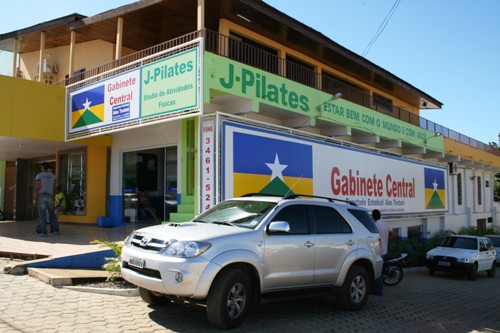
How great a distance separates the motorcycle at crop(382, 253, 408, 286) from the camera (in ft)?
36.7

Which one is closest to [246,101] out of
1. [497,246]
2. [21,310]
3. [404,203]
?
[21,310]

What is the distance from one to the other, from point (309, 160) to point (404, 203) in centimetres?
860

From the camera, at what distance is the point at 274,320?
22.0 ft

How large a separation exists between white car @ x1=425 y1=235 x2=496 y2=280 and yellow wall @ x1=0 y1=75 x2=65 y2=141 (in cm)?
1339

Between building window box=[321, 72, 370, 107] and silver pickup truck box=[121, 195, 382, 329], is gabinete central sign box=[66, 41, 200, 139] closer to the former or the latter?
silver pickup truck box=[121, 195, 382, 329]

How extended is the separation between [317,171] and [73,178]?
30.1 feet

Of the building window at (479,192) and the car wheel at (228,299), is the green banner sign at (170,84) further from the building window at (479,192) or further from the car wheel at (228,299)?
the building window at (479,192)

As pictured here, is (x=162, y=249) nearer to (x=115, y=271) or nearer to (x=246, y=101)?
(x=115, y=271)

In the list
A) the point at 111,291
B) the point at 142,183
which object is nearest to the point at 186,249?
the point at 111,291

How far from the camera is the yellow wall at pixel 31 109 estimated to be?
13.2 meters

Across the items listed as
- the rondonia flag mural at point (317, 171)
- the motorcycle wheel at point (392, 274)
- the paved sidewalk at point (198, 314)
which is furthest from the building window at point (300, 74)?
the paved sidewalk at point (198, 314)

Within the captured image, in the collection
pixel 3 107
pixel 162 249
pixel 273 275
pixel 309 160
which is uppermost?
pixel 3 107

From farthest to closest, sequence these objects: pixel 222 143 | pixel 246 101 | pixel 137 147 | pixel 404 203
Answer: pixel 404 203
pixel 137 147
pixel 246 101
pixel 222 143

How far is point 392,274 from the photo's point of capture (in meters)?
11.3
